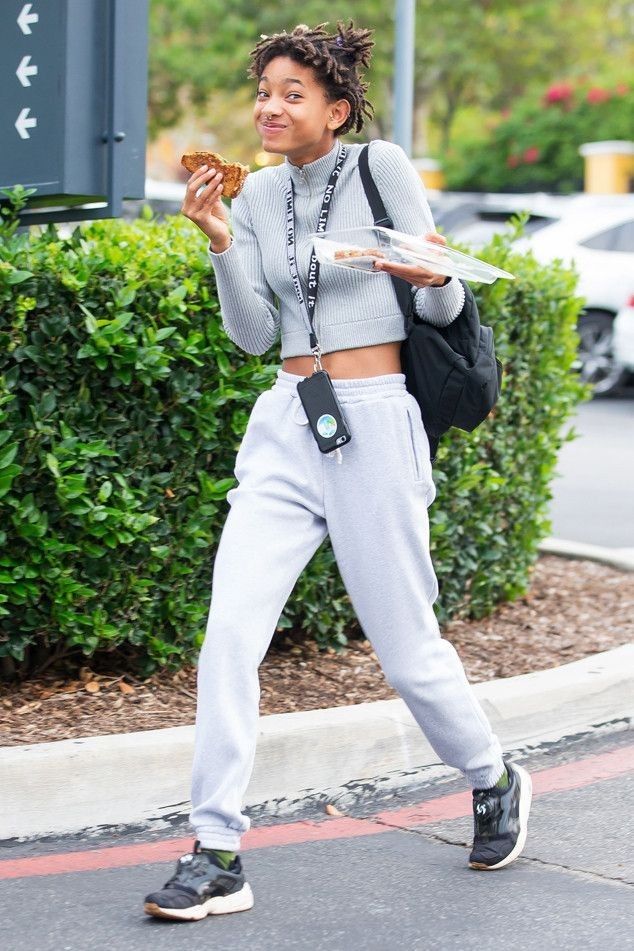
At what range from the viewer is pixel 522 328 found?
18.3 ft

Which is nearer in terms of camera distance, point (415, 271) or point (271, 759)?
point (415, 271)

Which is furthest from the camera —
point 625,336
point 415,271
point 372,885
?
point 625,336

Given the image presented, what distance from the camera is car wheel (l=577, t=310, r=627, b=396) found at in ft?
48.3

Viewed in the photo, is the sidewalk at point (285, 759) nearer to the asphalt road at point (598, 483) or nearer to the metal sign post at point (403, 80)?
the asphalt road at point (598, 483)

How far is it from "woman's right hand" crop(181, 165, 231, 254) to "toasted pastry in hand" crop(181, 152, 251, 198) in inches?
1.2

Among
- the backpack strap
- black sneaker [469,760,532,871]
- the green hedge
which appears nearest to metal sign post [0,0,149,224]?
the green hedge

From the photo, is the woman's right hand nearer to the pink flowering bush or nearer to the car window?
the car window

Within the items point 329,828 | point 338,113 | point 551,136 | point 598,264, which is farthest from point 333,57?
point 551,136

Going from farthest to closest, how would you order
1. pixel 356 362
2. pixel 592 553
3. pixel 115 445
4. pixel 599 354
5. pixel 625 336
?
1. pixel 599 354
2. pixel 625 336
3. pixel 592 553
4. pixel 115 445
5. pixel 356 362

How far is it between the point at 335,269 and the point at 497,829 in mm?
1374

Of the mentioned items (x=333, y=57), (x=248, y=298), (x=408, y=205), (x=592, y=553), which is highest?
(x=333, y=57)

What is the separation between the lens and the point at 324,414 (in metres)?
3.22

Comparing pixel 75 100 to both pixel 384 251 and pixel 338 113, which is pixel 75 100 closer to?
pixel 338 113

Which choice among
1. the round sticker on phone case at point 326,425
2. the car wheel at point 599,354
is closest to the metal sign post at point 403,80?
the round sticker on phone case at point 326,425
